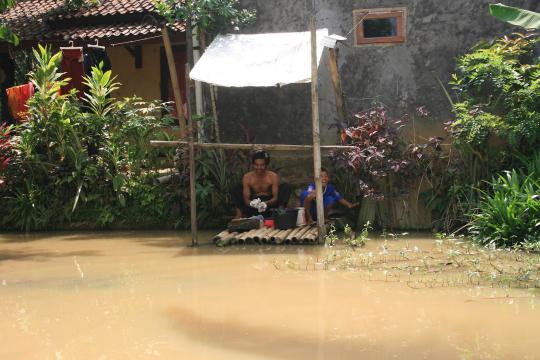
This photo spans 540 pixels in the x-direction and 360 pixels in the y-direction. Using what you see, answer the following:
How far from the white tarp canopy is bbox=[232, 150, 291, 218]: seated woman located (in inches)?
43.0

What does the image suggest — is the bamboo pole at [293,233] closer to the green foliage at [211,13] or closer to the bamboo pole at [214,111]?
the bamboo pole at [214,111]

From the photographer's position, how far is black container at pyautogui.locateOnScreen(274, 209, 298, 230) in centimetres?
950

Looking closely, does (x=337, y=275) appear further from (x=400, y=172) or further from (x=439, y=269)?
(x=400, y=172)

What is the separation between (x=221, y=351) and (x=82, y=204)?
6686mm

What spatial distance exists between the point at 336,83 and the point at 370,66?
28.0 inches

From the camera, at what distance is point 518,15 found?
7.11 metres

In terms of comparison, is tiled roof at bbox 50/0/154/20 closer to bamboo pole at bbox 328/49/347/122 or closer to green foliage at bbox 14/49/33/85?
green foliage at bbox 14/49/33/85

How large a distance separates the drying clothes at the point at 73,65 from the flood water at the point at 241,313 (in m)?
4.23

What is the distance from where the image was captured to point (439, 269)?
23.9ft

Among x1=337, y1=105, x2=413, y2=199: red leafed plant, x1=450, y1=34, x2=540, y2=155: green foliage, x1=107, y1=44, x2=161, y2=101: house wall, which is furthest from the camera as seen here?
x1=107, y1=44, x2=161, y2=101: house wall

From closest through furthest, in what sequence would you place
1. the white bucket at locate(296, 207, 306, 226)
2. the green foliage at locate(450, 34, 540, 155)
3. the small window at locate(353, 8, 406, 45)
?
1. the green foliage at locate(450, 34, 540, 155)
2. the white bucket at locate(296, 207, 306, 226)
3. the small window at locate(353, 8, 406, 45)

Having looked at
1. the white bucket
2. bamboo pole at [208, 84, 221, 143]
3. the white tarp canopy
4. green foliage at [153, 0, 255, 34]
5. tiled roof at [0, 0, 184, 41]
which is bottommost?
the white bucket

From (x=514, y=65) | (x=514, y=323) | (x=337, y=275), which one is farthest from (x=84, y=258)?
(x=514, y=65)

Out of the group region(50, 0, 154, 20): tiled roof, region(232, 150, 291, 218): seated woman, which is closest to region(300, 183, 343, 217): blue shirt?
region(232, 150, 291, 218): seated woman
